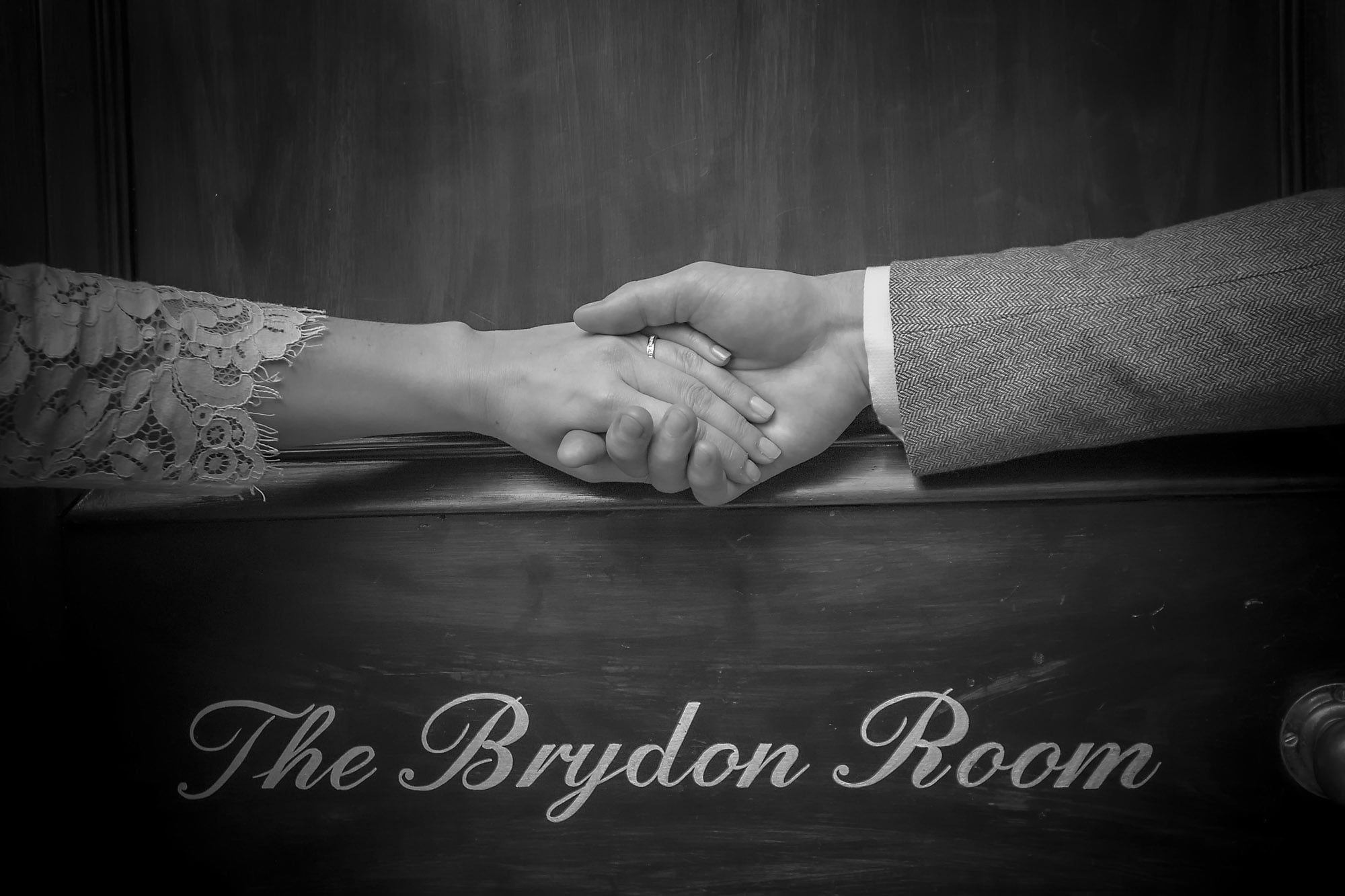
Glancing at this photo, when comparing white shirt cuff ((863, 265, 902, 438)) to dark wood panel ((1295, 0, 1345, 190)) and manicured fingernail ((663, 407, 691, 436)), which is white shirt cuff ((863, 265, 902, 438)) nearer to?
manicured fingernail ((663, 407, 691, 436))

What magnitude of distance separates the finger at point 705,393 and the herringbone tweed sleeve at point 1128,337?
0.11 meters

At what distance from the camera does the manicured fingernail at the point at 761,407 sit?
2.15 feet

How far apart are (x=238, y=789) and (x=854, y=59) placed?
2.79ft

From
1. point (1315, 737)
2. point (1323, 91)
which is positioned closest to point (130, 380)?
point (1315, 737)

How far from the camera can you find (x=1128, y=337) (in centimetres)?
59

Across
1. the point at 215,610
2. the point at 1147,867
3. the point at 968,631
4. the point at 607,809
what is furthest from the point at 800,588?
the point at 215,610

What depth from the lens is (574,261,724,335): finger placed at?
64 cm

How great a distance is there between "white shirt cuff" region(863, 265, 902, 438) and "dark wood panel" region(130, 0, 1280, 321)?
18cm

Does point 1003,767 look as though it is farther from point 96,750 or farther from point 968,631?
point 96,750

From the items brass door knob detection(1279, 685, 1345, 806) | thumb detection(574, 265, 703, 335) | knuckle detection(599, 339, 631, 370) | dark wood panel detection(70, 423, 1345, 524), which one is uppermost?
thumb detection(574, 265, 703, 335)

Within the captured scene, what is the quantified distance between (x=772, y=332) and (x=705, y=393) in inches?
2.8

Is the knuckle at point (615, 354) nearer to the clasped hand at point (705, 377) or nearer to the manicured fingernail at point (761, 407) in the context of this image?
the clasped hand at point (705, 377)

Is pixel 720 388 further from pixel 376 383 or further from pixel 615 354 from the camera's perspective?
pixel 376 383

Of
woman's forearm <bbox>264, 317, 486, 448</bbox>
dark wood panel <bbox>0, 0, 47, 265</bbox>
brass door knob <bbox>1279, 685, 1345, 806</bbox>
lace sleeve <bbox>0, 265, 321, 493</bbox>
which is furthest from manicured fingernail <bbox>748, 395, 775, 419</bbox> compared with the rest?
dark wood panel <bbox>0, 0, 47, 265</bbox>
